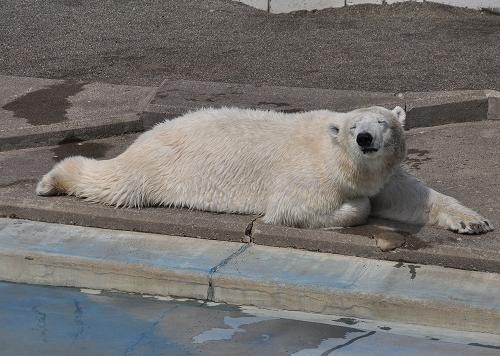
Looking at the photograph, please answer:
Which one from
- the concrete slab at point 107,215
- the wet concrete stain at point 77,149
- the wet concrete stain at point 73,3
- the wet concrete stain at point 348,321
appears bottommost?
the wet concrete stain at point 348,321

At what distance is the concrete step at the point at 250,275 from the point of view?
395 cm

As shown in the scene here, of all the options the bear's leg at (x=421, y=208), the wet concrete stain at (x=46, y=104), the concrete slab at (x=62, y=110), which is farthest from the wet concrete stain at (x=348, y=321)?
the wet concrete stain at (x=46, y=104)

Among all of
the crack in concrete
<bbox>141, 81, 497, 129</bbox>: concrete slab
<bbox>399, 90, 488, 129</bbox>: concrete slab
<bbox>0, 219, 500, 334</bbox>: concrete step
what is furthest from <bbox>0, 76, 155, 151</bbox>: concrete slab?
the crack in concrete

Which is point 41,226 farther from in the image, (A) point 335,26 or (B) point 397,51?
(A) point 335,26

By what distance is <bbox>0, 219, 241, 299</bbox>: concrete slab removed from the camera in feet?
14.2

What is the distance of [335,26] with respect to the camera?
9.05 meters

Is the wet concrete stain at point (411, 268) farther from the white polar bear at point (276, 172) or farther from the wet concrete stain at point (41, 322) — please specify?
the wet concrete stain at point (41, 322)

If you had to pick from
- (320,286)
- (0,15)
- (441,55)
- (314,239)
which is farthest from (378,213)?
(0,15)

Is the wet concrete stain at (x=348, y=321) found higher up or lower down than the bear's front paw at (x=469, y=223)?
lower down

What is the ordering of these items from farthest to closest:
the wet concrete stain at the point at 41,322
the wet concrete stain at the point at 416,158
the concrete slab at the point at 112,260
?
the wet concrete stain at the point at 416,158 → the concrete slab at the point at 112,260 → the wet concrete stain at the point at 41,322

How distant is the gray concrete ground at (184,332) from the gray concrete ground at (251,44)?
123 inches

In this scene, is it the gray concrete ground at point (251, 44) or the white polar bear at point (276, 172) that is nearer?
the white polar bear at point (276, 172)

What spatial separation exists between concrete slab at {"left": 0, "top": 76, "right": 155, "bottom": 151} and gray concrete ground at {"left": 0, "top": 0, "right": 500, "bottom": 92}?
0.44 metres

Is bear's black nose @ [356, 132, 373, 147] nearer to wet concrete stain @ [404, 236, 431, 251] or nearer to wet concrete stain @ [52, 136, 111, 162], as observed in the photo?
wet concrete stain @ [404, 236, 431, 251]
